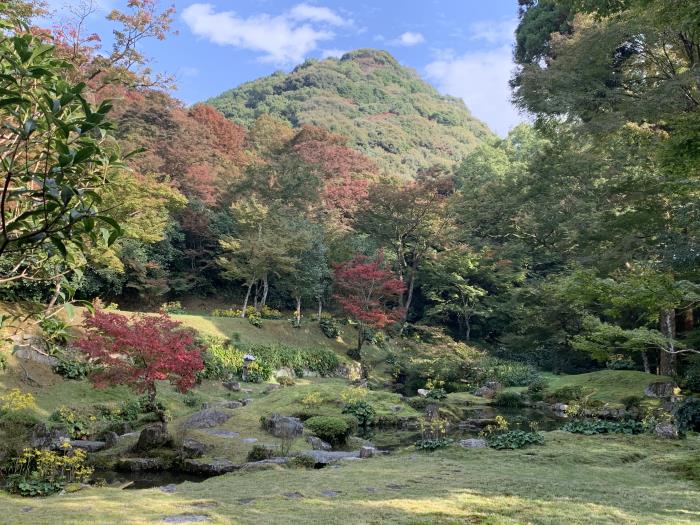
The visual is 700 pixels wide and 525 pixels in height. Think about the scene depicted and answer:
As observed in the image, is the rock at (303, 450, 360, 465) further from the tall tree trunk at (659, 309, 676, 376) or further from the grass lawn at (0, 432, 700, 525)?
the tall tree trunk at (659, 309, 676, 376)

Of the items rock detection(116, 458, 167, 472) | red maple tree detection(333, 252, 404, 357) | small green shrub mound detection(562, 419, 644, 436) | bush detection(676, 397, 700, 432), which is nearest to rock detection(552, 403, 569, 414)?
small green shrub mound detection(562, 419, 644, 436)

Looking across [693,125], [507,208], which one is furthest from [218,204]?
[693,125]

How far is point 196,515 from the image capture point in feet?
12.2

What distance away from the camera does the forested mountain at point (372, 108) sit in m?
58.3

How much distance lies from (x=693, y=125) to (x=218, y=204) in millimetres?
22676

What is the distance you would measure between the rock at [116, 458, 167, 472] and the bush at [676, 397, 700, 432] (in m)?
8.12

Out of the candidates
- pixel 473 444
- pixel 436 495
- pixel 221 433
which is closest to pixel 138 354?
pixel 221 433

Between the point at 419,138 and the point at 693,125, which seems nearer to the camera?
the point at 693,125

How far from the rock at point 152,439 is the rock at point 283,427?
2041mm

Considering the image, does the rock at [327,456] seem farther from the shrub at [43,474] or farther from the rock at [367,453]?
the shrub at [43,474]

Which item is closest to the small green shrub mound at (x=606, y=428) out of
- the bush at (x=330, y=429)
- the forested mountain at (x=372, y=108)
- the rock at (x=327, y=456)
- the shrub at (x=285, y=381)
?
the rock at (x=327, y=456)

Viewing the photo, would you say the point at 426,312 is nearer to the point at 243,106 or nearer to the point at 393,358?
the point at 393,358

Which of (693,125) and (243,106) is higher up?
(243,106)

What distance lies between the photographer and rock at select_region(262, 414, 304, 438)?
915 centimetres
